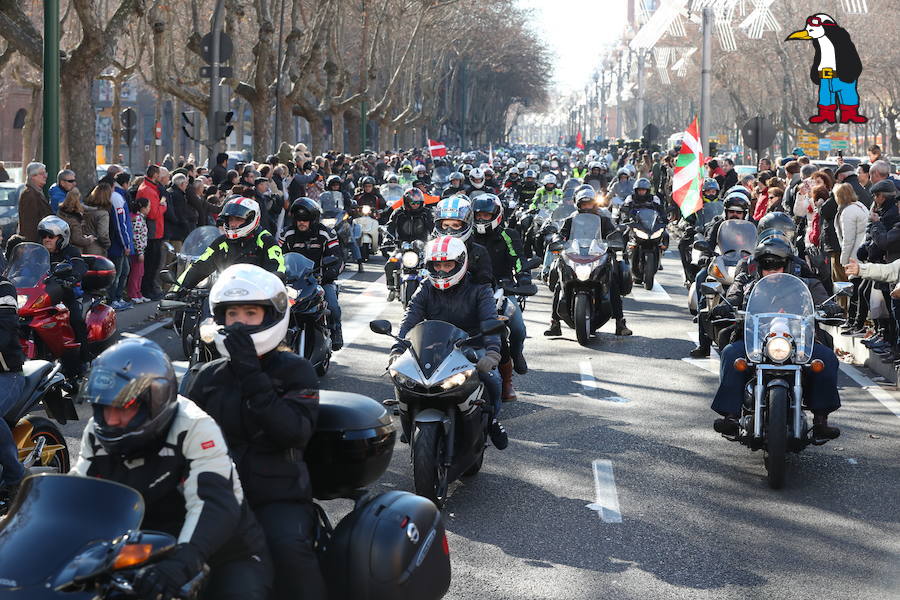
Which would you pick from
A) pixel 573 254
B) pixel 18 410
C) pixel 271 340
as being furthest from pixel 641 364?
pixel 271 340

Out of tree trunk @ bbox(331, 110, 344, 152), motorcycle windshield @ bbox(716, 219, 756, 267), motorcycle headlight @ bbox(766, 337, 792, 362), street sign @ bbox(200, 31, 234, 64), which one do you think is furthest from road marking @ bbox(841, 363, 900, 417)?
tree trunk @ bbox(331, 110, 344, 152)

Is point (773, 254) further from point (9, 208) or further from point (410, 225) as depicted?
point (9, 208)

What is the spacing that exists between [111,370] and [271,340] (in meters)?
1.12

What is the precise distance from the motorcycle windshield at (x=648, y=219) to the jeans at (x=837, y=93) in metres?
11.0

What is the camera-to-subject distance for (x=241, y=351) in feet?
15.5

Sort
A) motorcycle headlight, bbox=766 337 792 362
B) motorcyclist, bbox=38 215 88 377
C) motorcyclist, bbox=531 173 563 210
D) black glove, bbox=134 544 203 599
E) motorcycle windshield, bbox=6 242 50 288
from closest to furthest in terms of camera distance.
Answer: black glove, bbox=134 544 203 599 < motorcycle headlight, bbox=766 337 792 362 < motorcycle windshield, bbox=6 242 50 288 < motorcyclist, bbox=38 215 88 377 < motorcyclist, bbox=531 173 563 210

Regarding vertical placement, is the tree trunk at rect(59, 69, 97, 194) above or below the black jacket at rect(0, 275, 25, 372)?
above

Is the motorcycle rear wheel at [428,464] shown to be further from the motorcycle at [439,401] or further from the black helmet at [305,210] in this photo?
the black helmet at [305,210]

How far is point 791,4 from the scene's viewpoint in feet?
201

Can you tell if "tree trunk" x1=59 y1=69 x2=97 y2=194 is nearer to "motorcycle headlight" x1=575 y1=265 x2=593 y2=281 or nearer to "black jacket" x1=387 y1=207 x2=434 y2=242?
"black jacket" x1=387 y1=207 x2=434 y2=242

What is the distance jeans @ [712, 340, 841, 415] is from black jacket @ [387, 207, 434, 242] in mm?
9279

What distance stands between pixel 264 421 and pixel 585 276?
1037 centimetres

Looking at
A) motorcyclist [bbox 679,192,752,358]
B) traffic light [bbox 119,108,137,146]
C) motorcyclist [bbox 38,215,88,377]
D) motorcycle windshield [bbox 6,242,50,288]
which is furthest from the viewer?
traffic light [bbox 119,108,137,146]

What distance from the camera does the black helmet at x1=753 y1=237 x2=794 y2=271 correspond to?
9.45 metres
